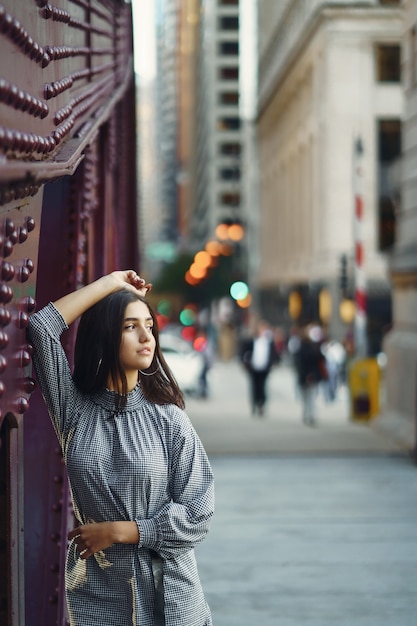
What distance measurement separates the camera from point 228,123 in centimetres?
11906

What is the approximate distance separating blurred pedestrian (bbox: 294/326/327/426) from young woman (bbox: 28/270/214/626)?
1657 centimetres

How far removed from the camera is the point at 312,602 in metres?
6.95

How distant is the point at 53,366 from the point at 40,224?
571mm

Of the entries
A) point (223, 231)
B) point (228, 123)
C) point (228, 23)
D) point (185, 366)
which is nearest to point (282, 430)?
point (185, 366)

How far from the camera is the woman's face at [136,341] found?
130 inches

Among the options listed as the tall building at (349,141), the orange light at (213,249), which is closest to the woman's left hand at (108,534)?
the tall building at (349,141)

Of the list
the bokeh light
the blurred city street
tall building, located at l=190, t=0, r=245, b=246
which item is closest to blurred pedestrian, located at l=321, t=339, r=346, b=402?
the blurred city street

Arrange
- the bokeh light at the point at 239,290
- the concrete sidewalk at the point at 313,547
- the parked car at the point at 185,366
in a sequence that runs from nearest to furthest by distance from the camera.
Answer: the concrete sidewalk at the point at 313,547, the parked car at the point at 185,366, the bokeh light at the point at 239,290

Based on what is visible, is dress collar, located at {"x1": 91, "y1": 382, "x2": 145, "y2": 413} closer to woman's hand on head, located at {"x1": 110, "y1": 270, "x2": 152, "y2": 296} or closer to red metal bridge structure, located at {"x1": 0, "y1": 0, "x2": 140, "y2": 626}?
red metal bridge structure, located at {"x1": 0, "y1": 0, "x2": 140, "y2": 626}

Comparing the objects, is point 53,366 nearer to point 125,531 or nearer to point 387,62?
point 125,531

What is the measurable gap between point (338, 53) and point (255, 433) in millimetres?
32116

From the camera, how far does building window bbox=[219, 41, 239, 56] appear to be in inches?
4653

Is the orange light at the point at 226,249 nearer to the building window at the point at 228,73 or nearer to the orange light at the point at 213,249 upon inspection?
the orange light at the point at 213,249

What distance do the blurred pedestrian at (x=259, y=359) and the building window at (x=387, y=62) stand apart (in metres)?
28.1
